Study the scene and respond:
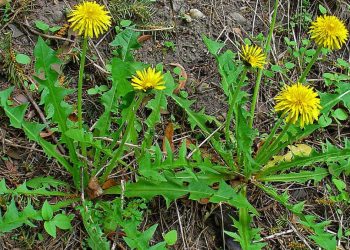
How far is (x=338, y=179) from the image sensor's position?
10.5 ft

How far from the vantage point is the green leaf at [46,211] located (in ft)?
7.93

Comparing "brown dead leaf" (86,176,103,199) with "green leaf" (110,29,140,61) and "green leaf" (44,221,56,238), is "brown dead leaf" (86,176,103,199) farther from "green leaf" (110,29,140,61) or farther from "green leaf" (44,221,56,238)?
"green leaf" (110,29,140,61)

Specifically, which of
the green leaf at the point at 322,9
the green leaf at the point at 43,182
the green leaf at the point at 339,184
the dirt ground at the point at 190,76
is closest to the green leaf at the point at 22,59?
the dirt ground at the point at 190,76

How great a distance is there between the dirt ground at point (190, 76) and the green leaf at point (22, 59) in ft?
0.21

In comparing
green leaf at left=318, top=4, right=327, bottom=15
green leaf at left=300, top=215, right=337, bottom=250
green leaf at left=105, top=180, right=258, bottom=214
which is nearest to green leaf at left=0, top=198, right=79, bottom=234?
green leaf at left=105, top=180, right=258, bottom=214

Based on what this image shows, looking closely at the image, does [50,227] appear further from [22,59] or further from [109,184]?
[22,59]

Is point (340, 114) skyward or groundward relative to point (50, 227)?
skyward

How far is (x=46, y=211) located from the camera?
242 centimetres

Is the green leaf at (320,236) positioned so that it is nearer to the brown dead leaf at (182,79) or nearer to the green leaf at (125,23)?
the brown dead leaf at (182,79)

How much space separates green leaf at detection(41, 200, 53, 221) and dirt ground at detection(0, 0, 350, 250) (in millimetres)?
182

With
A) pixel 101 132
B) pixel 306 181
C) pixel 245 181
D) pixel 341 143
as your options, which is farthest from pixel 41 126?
pixel 341 143

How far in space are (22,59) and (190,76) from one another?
1059 mm

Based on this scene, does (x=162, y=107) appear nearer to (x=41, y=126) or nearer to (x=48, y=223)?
(x=41, y=126)

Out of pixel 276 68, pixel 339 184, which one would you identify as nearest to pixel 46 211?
pixel 339 184
